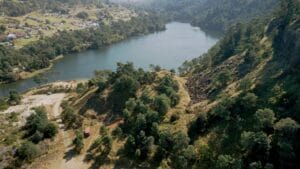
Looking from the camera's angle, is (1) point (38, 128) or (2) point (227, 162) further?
(1) point (38, 128)

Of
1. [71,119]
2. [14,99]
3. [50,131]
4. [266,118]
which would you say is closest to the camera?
[266,118]

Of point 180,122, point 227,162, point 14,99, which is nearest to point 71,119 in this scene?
point 180,122

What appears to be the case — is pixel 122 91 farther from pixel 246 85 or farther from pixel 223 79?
pixel 246 85

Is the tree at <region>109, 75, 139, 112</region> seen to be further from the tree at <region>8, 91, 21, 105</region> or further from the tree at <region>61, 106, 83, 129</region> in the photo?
the tree at <region>8, 91, 21, 105</region>

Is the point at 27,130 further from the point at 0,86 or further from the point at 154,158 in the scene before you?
the point at 0,86

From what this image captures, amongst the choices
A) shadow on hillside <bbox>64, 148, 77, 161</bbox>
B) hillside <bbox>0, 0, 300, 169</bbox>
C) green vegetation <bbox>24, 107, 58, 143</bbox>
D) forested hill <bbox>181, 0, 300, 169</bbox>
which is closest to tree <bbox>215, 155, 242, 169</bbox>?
forested hill <bbox>181, 0, 300, 169</bbox>

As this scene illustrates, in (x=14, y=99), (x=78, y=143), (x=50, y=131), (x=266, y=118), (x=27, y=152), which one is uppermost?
(x=266, y=118)

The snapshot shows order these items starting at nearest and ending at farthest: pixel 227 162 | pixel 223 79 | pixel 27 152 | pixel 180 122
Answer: pixel 227 162, pixel 27 152, pixel 180 122, pixel 223 79
